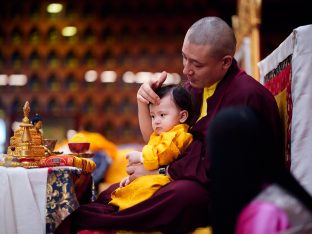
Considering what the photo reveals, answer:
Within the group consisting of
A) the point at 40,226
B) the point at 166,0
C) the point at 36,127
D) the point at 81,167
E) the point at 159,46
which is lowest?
the point at 40,226

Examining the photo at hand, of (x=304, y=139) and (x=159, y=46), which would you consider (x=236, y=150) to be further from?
(x=159, y=46)

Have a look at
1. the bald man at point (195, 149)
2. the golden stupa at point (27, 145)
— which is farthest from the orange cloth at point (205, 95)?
the golden stupa at point (27, 145)

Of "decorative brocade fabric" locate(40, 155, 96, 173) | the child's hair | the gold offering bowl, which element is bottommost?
"decorative brocade fabric" locate(40, 155, 96, 173)

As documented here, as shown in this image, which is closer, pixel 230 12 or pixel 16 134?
pixel 16 134

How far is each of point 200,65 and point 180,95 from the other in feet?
0.58

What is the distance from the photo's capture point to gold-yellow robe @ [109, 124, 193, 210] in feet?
7.77

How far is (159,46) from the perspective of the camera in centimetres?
713

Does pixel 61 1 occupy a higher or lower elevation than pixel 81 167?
higher

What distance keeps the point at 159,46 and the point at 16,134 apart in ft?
15.1

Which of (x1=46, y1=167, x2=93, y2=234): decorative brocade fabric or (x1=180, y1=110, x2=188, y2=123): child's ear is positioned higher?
(x1=180, y1=110, x2=188, y2=123): child's ear

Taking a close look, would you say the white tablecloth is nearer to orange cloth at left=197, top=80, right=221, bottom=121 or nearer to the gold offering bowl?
the gold offering bowl

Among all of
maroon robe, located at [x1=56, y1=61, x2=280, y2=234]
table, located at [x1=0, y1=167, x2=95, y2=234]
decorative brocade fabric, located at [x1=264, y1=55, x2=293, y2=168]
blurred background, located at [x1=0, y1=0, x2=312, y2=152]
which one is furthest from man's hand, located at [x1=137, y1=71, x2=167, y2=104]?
blurred background, located at [x1=0, y1=0, x2=312, y2=152]

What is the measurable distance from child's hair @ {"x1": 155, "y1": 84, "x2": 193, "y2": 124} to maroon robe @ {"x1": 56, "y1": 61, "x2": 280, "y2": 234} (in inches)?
4.2

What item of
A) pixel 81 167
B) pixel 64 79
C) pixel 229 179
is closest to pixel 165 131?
pixel 81 167
